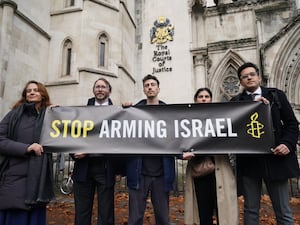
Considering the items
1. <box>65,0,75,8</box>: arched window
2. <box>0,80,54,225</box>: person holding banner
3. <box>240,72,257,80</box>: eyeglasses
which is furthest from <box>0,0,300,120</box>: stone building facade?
<box>240,72,257,80</box>: eyeglasses

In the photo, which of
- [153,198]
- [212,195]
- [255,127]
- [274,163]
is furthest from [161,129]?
[274,163]

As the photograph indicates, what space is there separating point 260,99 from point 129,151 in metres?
1.59

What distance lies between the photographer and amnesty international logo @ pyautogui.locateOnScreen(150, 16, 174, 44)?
45.4ft

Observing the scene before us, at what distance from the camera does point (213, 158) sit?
2975mm

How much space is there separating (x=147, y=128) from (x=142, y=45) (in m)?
11.5

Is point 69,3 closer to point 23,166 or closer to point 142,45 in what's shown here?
point 142,45

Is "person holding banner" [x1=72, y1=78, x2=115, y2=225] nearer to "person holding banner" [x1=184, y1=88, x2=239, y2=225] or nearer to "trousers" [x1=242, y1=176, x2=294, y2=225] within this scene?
"person holding banner" [x1=184, y1=88, x2=239, y2=225]

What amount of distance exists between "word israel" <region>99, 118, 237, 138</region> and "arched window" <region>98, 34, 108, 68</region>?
8.39 m

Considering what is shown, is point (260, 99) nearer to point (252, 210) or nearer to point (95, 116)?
point (252, 210)

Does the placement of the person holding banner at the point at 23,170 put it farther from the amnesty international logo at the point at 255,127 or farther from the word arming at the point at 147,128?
the amnesty international logo at the point at 255,127

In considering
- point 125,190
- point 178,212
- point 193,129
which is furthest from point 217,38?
point 193,129

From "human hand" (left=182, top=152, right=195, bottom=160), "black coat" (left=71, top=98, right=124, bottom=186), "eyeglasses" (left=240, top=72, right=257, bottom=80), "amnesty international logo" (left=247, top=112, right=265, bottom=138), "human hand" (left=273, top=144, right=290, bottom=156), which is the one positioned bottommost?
"black coat" (left=71, top=98, right=124, bottom=186)

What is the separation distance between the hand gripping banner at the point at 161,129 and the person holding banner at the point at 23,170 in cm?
37

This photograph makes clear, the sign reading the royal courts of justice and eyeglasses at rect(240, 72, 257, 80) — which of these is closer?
eyeglasses at rect(240, 72, 257, 80)
